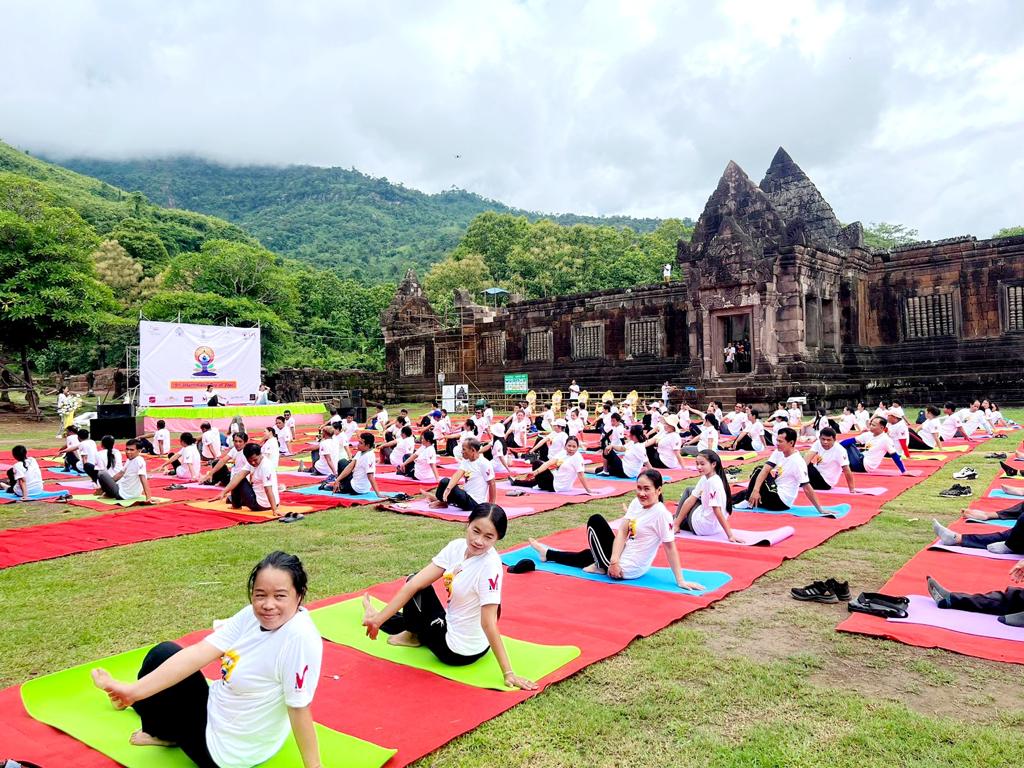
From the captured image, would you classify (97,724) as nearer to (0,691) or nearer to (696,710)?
(0,691)

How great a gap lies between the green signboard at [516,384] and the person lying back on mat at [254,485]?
22.3m

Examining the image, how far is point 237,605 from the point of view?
21.0 ft

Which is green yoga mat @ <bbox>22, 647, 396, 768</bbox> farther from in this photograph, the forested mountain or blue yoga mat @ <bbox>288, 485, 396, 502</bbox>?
the forested mountain

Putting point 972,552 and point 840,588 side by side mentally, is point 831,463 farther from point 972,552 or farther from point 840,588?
point 840,588

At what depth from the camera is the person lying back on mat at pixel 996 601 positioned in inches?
216

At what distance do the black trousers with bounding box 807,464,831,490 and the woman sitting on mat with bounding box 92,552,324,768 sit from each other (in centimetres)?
996

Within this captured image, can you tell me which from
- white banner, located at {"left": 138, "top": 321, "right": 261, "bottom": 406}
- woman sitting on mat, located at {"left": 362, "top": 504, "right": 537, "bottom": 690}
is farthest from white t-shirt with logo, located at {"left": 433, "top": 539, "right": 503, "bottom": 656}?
white banner, located at {"left": 138, "top": 321, "right": 261, "bottom": 406}

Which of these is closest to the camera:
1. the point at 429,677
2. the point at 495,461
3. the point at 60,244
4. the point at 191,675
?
the point at 191,675

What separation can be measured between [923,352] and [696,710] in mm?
26798

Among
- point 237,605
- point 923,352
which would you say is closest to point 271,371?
point 923,352

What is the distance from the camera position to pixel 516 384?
110 ft

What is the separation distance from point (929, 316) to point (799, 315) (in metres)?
5.92

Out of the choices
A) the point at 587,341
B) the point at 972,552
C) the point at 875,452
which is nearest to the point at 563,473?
the point at 875,452

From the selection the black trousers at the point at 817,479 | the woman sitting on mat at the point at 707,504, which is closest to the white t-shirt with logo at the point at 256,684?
the woman sitting on mat at the point at 707,504
